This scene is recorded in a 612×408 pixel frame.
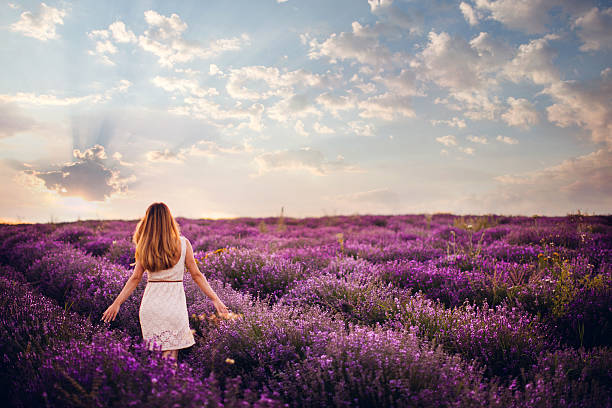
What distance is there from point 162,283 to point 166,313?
0.90 ft

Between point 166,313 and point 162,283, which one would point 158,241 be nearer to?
point 162,283

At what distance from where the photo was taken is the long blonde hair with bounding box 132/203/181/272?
2.96 metres

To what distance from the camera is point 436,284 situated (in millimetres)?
4660

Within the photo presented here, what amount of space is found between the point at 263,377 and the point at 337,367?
582mm

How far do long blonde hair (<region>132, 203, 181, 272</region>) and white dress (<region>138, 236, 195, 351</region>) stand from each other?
0.32 feet

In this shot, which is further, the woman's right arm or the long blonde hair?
the woman's right arm

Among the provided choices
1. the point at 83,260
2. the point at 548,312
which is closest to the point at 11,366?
the point at 83,260

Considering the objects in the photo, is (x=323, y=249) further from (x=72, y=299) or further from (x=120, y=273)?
(x=72, y=299)

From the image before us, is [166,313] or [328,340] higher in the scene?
[166,313]

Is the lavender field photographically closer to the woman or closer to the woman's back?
the woman

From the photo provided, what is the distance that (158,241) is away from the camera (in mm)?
2975

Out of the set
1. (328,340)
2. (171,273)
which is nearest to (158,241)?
(171,273)

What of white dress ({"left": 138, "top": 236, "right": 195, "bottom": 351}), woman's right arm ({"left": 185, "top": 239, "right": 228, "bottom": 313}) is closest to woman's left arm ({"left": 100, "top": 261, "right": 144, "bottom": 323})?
white dress ({"left": 138, "top": 236, "right": 195, "bottom": 351})

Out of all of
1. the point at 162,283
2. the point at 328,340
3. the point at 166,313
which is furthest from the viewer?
the point at 162,283
